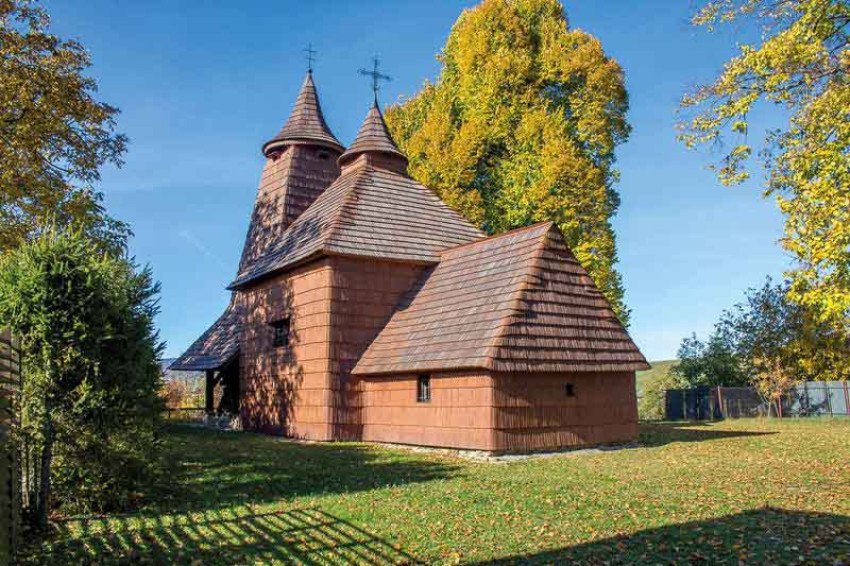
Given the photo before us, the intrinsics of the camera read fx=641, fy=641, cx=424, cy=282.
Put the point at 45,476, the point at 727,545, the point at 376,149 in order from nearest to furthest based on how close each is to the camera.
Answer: the point at 727,545, the point at 45,476, the point at 376,149

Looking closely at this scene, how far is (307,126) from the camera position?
1097 inches

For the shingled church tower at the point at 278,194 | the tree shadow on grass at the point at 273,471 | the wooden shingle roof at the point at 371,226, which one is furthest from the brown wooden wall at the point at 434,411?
the shingled church tower at the point at 278,194

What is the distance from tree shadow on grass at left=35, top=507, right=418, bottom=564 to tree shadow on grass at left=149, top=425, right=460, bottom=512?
1.03 m

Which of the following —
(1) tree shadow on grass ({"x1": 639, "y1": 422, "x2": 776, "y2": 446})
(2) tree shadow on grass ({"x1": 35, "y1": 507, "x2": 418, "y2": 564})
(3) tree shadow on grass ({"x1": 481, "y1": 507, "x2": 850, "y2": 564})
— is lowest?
(1) tree shadow on grass ({"x1": 639, "y1": 422, "x2": 776, "y2": 446})

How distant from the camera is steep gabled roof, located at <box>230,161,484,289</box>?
19.0 m

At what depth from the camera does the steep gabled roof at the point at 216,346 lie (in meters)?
24.9

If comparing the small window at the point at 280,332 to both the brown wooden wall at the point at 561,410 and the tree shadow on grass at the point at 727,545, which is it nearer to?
the brown wooden wall at the point at 561,410

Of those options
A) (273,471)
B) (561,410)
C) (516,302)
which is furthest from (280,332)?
(561,410)

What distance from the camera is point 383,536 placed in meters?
7.64

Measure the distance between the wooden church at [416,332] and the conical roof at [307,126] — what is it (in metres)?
3.30

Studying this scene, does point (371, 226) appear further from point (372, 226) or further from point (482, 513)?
point (482, 513)

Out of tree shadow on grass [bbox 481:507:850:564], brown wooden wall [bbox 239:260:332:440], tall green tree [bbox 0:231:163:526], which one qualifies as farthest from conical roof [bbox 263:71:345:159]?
tree shadow on grass [bbox 481:507:850:564]

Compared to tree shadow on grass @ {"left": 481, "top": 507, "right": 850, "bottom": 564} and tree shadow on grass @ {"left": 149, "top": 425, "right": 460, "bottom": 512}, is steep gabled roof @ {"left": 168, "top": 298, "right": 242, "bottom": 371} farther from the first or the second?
tree shadow on grass @ {"left": 481, "top": 507, "right": 850, "bottom": 564}

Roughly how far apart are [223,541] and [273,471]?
488cm
